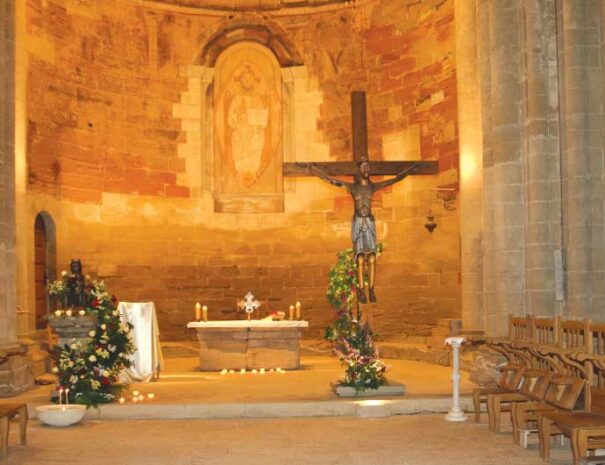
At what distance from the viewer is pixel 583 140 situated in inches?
359

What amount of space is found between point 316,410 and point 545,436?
10.4 ft

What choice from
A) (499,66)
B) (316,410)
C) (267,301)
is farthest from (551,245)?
(267,301)

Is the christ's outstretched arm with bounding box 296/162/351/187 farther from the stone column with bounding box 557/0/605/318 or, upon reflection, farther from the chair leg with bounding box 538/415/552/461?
the chair leg with bounding box 538/415/552/461

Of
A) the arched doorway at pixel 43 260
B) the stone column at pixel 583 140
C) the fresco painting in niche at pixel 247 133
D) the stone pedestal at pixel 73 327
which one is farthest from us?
the fresco painting in niche at pixel 247 133

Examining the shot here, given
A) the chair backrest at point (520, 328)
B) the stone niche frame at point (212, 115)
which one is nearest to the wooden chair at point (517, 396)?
the chair backrest at point (520, 328)

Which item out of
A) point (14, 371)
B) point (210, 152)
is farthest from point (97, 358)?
point (210, 152)

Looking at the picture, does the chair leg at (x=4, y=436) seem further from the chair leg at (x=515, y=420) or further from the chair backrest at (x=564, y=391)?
the chair backrest at (x=564, y=391)

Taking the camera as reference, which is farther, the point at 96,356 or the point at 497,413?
the point at 96,356

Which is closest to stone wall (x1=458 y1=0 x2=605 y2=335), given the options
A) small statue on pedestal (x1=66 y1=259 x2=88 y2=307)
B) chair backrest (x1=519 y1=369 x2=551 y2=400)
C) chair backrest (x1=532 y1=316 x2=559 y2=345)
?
chair backrest (x1=532 y1=316 x2=559 y2=345)

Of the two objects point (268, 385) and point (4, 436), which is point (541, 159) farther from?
point (4, 436)

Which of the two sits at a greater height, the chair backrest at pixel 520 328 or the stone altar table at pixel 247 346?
the chair backrest at pixel 520 328

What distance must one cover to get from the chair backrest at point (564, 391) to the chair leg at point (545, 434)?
272 mm

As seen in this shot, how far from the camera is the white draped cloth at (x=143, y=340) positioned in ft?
38.0

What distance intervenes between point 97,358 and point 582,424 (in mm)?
5787
